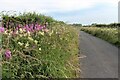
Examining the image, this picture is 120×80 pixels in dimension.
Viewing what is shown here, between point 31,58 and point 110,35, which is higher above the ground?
point 31,58

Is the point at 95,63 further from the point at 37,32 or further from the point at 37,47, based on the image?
the point at 37,47

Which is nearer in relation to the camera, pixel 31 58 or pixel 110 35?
pixel 31 58

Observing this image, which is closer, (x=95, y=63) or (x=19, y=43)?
(x=19, y=43)

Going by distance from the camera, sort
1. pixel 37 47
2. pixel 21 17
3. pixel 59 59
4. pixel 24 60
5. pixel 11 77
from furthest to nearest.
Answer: pixel 21 17 → pixel 59 59 → pixel 37 47 → pixel 24 60 → pixel 11 77

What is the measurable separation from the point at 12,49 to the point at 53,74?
1190 mm

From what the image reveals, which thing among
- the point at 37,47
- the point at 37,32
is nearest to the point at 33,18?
the point at 37,32

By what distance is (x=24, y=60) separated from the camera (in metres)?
7.36

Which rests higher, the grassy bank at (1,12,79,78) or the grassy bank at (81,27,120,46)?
the grassy bank at (1,12,79,78)

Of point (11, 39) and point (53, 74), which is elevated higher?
point (11, 39)

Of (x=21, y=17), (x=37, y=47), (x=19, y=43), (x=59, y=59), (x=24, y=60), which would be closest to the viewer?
(x=24, y=60)

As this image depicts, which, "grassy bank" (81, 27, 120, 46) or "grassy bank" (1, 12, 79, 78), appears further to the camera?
"grassy bank" (81, 27, 120, 46)

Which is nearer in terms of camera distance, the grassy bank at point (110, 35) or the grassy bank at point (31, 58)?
the grassy bank at point (31, 58)

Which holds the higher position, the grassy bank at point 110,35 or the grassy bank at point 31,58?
the grassy bank at point 31,58

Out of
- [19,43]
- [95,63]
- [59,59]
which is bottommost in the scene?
[95,63]
